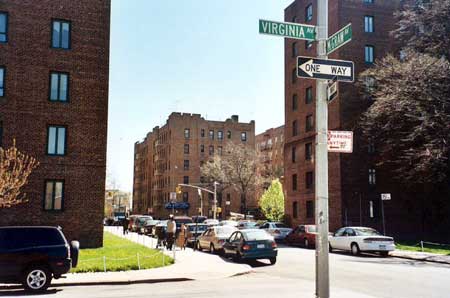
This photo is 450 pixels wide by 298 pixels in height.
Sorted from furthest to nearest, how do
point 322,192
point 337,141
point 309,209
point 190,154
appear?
1. point 190,154
2. point 309,209
3. point 337,141
4. point 322,192

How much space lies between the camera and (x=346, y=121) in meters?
41.0

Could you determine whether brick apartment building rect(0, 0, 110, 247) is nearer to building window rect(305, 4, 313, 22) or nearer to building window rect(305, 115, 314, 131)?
building window rect(305, 115, 314, 131)

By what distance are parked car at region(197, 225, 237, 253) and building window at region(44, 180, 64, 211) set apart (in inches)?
327

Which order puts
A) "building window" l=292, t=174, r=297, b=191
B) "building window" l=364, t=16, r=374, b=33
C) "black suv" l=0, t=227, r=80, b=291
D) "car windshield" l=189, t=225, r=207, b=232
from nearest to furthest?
"black suv" l=0, t=227, r=80, b=291, "car windshield" l=189, t=225, r=207, b=232, "building window" l=364, t=16, r=374, b=33, "building window" l=292, t=174, r=297, b=191

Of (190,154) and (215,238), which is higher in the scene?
(190,154)

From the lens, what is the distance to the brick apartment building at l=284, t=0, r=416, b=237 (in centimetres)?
4084

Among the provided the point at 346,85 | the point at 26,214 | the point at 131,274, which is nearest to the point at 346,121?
the point at 346,85

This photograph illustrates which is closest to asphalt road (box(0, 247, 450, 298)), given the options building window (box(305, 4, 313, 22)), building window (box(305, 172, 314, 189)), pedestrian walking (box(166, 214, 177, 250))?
pedestrian walking (box(166, 214, 177, 250))

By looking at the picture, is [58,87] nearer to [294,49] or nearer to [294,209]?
[294,209]

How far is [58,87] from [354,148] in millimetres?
25412

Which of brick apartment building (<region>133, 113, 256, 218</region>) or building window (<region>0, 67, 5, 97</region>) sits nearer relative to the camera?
building window (<region>0, 67, 5, 97</region>)

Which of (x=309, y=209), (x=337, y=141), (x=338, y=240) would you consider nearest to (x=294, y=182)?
(x=309, y=209)

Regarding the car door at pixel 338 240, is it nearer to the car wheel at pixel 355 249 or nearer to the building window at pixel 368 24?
the car wheel at pixel 355 249

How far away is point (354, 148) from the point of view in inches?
1656
